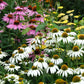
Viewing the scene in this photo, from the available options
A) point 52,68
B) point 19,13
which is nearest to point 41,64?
point 52,68

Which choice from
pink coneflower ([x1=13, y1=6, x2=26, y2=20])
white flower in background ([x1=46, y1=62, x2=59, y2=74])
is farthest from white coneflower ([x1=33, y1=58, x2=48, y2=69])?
pink coneflower ([x1=13, y1=6, x2=26, y2=20])

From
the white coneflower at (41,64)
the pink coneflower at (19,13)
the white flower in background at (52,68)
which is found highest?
the pink coneflower at (19,13)

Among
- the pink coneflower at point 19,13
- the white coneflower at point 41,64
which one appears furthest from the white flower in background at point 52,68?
the pink coneflower at point 19,13

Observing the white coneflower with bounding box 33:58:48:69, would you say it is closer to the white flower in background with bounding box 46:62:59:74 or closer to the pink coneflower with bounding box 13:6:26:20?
the white flower in background with bounding box 46:62:59:74

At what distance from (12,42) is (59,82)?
1343 millimetres

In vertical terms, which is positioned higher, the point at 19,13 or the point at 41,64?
the point at 19,13

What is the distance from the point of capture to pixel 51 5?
4977 millimetres

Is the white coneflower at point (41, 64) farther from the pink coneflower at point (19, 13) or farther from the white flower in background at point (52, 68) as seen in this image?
the pink coneflower at point (19, 13)

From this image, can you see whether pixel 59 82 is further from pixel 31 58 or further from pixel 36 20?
pixel 36 20

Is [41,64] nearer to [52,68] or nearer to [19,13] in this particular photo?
[52,68]

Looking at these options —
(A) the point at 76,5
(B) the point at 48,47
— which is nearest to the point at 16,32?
(B) the point at 48,47

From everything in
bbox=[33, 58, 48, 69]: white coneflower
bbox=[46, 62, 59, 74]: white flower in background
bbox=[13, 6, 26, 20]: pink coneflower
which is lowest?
bbox=[46, 62, 59, 74]: white flower in background

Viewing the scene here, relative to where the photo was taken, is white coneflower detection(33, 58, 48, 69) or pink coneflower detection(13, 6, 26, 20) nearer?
white coneflower detection(33, 58, 48, 69)

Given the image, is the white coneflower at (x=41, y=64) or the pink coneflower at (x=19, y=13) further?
the pink coneflower at (x=19, y=13)
